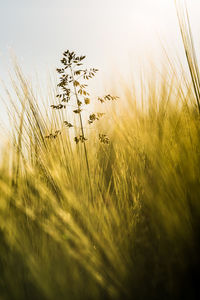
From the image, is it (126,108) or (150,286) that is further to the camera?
(126,108)

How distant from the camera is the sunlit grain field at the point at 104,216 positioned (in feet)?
2.80

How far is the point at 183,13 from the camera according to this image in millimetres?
1077

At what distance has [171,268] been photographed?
2.80 ft

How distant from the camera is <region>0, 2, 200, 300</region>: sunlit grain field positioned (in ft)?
2.80

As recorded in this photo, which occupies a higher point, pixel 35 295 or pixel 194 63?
pixel 194 63

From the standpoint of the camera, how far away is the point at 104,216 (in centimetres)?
95

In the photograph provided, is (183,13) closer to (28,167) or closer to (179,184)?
(179,184)

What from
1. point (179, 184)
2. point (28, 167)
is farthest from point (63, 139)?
point (179, 184)

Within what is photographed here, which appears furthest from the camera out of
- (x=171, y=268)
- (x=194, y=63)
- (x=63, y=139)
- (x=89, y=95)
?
(x=89, y=95)

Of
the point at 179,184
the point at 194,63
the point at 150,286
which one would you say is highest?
the point at 194,63

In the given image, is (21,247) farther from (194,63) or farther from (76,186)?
(194,63)

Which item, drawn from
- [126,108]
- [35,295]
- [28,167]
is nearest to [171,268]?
[35,295]

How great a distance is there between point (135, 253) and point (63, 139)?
0.51 m

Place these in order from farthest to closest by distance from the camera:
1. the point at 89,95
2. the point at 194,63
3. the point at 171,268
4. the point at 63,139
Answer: the point at 89,95 → the point at 63,139 → the point at 194,63 → the point at 171,268
